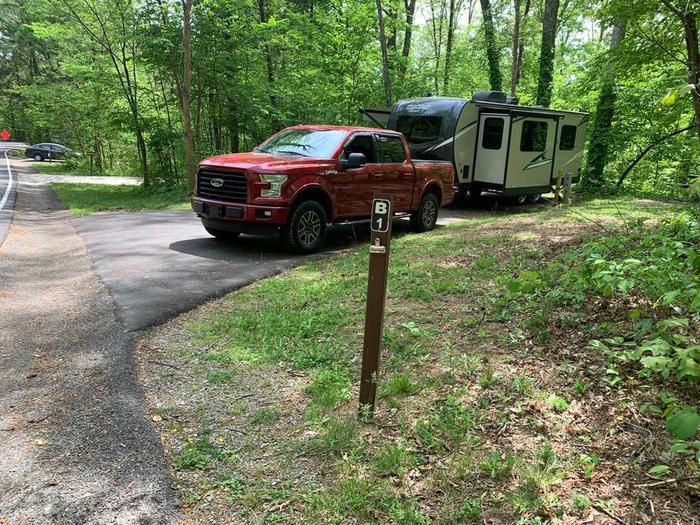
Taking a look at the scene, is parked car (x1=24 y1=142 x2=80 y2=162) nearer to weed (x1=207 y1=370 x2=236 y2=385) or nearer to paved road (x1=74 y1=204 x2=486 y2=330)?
paved road (x1=74 y1=204 x2=486 y2=330)

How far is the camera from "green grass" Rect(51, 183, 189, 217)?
49.1 ft

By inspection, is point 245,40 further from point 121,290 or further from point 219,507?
point 219,507

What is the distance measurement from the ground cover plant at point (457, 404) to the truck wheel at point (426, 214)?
17.3ft

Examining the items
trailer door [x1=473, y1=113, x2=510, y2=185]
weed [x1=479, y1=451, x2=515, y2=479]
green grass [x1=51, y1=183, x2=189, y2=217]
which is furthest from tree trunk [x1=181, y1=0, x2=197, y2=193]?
weed [x1=479, y1=451, x2=515, y2=479]

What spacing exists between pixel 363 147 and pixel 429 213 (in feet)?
7.94

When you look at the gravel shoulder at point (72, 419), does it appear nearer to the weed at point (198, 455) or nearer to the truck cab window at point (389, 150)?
the weed at point (198, 455)

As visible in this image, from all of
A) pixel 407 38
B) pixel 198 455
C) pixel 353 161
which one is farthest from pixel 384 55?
pixel 198 455

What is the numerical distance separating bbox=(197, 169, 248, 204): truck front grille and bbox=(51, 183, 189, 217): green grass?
22.0 feet

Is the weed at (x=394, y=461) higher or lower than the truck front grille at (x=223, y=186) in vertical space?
lower

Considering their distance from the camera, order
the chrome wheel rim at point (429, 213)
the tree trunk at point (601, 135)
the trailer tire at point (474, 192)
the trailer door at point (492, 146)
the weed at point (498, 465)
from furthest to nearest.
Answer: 1. the tree trunk at point (601, 135)
2. the trailer tire at point (474, 192)
3. the trailer door at point (492, 146)
4. the chrome wheel rim at point (429, 213)
5. the weed at point (498, 465)

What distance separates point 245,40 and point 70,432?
1623 cm

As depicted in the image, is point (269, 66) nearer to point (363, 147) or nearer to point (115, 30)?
point (115, 30)

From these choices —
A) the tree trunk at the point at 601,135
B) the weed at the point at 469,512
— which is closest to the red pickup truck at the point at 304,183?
the weed at the point at 469,512

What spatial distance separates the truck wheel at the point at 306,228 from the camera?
8164 millimetres
